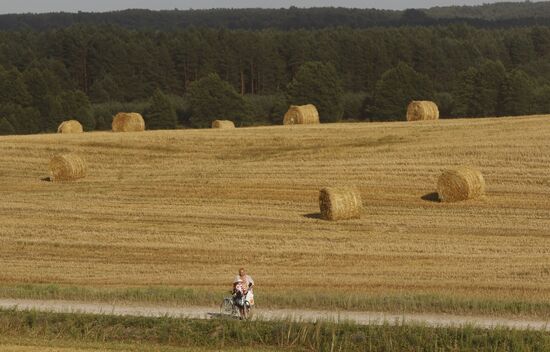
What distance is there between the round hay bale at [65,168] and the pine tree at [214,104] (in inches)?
1700

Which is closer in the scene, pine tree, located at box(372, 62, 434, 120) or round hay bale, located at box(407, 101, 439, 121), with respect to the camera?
round hay bale, located at box(407, 101, 439, 121)

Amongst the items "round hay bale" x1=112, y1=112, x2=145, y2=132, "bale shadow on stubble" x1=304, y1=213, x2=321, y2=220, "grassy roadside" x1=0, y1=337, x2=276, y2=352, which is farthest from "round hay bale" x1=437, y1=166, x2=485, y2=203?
"round hay bale" x1=112, y1=112, x2=145, y2=132

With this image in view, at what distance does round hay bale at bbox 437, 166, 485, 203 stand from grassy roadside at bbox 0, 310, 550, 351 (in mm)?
17849

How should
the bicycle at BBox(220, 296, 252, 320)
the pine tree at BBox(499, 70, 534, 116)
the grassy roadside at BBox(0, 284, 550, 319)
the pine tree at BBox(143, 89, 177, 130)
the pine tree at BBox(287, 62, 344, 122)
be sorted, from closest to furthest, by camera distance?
the bicycle at BBox(220, 296, 252, 320) < the grassy roadside at BBox(0, 284, 550, 319) < the pine tree at BBox(499, 70, 534, 116) < the pine tree at BBox(143, 89, 177, 130) < the pine tree at BBox(287, 62, 344, 122)

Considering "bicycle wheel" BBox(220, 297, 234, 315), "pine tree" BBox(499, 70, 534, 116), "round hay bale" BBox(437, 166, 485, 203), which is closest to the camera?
"bicycle wheel" BBox(220, 297, 234, 315)

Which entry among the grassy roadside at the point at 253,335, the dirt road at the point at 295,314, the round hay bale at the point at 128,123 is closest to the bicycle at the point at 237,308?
the dirt road at the point at 295,314

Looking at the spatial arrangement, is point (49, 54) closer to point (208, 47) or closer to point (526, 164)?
point (208, 47)

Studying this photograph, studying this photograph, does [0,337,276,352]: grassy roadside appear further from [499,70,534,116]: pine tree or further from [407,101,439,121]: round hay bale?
[499,70,534,116]: pine tree

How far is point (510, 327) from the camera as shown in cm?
2114

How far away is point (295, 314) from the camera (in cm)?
2303

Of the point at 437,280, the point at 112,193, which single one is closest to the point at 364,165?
the point at 112,193

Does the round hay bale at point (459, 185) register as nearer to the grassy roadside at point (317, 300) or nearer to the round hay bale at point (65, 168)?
the grassy roadside at point (317, 300)

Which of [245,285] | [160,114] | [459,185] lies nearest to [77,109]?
[160,114]

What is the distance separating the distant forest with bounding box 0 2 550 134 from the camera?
291 feet
